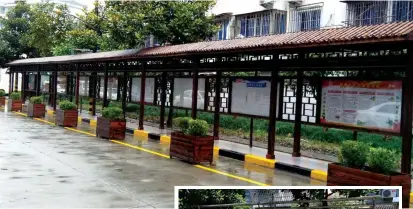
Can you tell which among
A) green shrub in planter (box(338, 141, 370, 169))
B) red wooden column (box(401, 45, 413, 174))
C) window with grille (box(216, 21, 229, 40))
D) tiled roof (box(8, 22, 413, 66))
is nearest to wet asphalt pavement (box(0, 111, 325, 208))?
green shrub in planter (box(338, 141, 370, 169))

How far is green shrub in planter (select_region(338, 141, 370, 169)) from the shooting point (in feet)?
27.8

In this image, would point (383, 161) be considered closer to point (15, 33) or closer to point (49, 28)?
point (49, 28)

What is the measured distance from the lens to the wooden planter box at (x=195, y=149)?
1191 cm

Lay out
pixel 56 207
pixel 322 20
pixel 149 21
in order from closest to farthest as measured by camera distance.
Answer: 1. pixel 56 207
2. pixel 322 20
3. pixel 149 21

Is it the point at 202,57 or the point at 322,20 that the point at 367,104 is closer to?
the point at 202,57

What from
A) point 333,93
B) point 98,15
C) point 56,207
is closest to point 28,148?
point 56,207

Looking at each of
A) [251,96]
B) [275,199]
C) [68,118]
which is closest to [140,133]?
[68,118]

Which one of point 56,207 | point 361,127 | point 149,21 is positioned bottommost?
point 56,207

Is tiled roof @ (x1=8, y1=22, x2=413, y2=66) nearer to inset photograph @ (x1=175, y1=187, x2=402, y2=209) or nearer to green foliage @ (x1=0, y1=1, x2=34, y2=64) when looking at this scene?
inset photograph @ (x1=175, y1=187, x2=402, y2=209)

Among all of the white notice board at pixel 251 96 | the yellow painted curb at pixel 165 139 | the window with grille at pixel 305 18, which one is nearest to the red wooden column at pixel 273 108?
the white notice board at pixel 251 96

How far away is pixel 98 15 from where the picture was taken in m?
32.1

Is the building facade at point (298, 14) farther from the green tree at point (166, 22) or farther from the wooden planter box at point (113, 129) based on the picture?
the wooden planter box at point (113, 129)

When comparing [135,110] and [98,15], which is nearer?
[135,110]

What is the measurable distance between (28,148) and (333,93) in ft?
26.0
